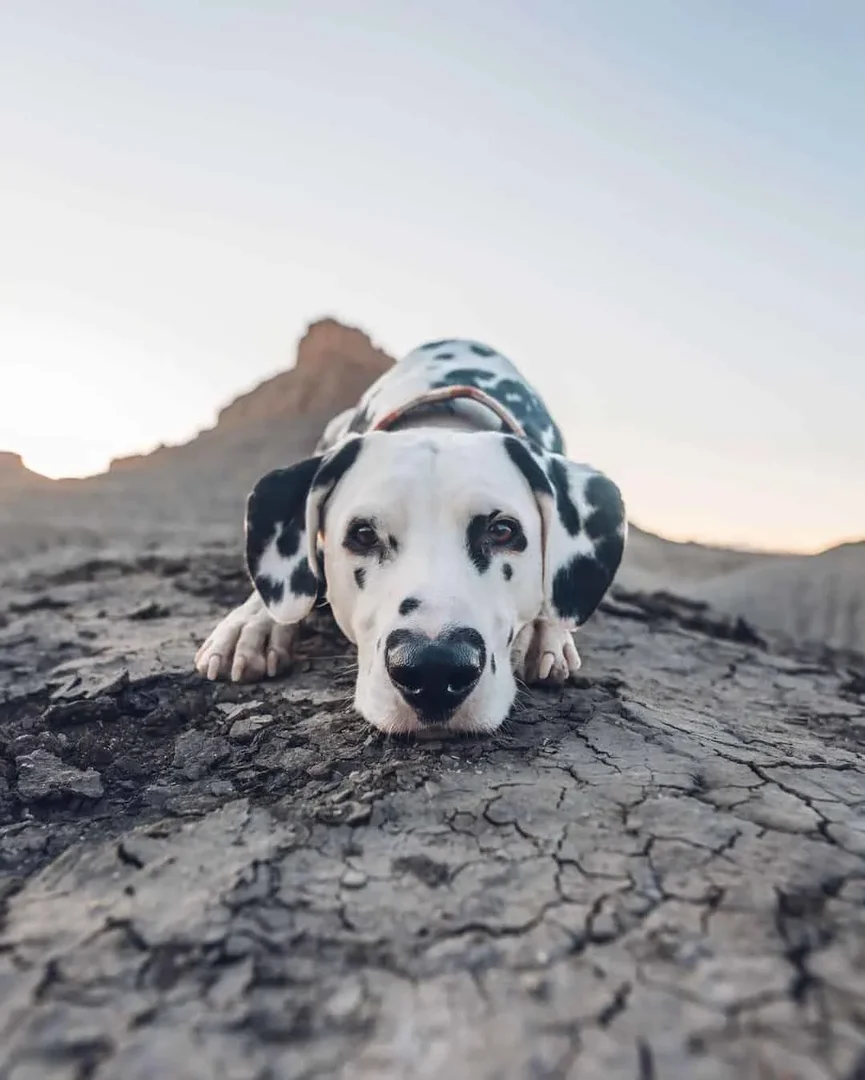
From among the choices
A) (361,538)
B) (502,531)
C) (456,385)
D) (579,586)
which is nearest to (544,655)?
(579,586)

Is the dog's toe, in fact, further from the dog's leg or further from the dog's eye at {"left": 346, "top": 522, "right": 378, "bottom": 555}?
the dog's eye at {"left": 346, "top": 522, "right": 378, "bottom": 555}

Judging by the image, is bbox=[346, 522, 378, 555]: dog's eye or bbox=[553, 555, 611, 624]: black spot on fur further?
bbox=[553, 555, 611, 624]: black spot on fur

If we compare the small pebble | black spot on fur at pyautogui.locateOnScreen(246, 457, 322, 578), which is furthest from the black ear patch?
the small pebble

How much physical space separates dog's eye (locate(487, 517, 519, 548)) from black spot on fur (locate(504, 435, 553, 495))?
0.76ft

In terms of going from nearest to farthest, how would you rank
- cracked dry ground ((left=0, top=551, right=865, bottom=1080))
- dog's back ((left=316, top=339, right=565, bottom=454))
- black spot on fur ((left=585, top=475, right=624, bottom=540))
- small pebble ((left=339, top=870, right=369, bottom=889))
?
cracked dry ground ((left=0, top=551, right=865, bottom=1080)) < small pebble ((left=339, top=870, right=369, bottom=889)) < black spot on fur ((left=585, top=475, right=624, bottom=540)) < dog's back ((left=316, top=339, right=565, bottom=454))

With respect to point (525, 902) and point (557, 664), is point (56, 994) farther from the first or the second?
point (557, 664)

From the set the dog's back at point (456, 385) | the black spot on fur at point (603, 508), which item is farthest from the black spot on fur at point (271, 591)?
the dog's back at point (456, 385)

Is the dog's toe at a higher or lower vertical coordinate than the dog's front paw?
lower

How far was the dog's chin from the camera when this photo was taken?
212 centimetres

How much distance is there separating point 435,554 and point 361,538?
0.29m

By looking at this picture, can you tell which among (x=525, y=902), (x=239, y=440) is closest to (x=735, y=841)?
(x=525, y=902)

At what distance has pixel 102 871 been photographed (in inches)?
64.4

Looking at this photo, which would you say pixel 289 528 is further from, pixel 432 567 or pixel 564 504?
pixel 564 504

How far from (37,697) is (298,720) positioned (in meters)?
1.02
